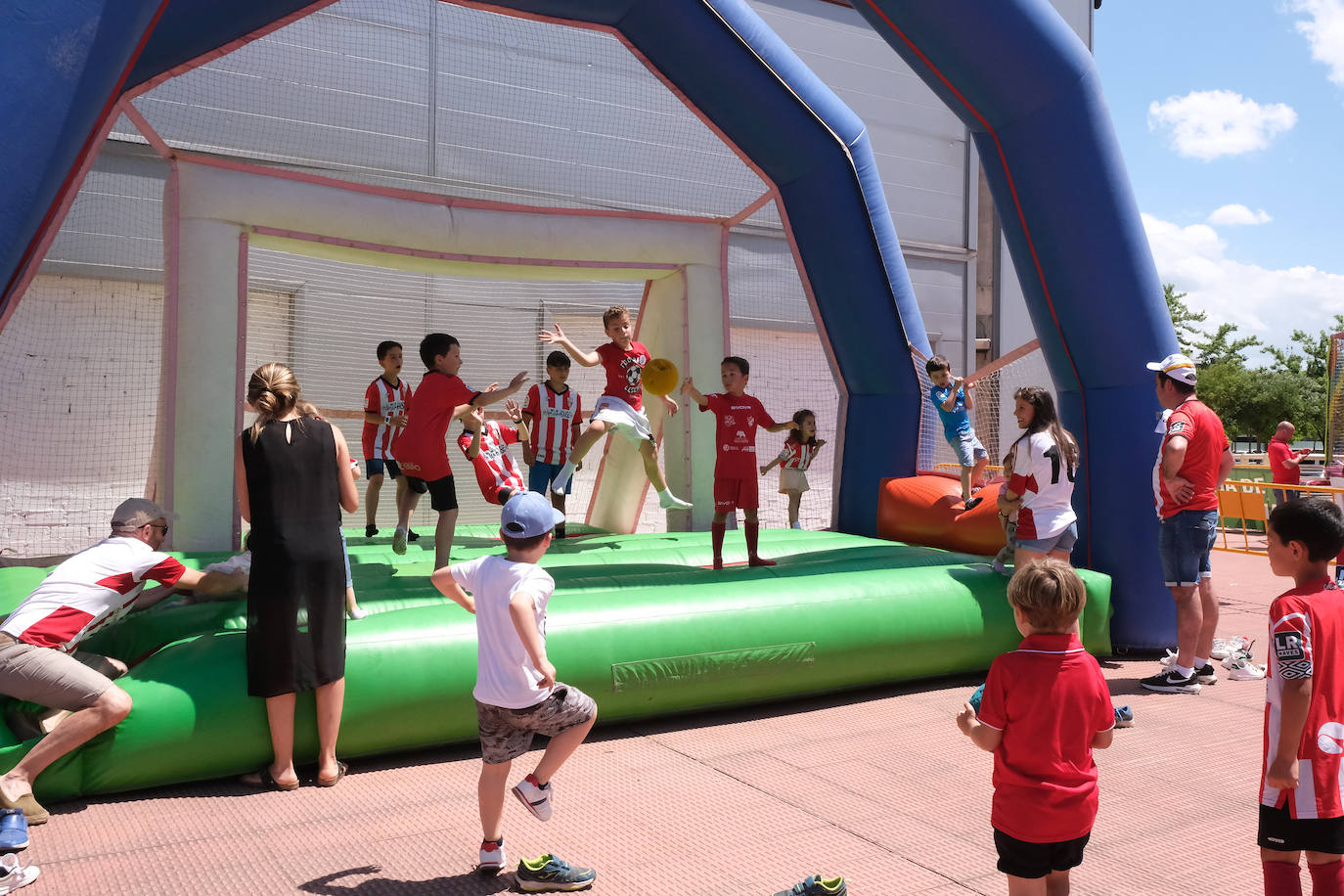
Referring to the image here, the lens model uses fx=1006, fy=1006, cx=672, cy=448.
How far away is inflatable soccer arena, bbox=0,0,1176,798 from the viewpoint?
11.4 ft

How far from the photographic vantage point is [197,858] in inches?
103

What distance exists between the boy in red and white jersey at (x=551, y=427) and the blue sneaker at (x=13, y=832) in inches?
173

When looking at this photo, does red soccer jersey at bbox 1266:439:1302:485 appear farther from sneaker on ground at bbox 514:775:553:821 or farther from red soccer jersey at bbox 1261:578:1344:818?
sneaker on ground at bbox 514:775:553:821

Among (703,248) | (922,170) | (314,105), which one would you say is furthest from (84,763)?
(922,170)

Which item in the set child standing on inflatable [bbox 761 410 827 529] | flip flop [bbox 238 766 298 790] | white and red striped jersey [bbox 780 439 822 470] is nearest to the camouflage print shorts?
flip flop [bbox 238 766 298 790]

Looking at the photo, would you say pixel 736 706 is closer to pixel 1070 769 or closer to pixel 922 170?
pixel 1070 769

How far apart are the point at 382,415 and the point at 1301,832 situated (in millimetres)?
5949

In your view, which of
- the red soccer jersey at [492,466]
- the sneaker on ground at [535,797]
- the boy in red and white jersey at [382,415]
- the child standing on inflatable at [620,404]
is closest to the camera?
the sneaker on ground at [535,797]

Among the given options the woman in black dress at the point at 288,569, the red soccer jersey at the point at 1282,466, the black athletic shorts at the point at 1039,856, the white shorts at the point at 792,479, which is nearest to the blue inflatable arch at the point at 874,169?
the woman in black dress at the point at 288,569

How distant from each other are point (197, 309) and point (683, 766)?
4.25m

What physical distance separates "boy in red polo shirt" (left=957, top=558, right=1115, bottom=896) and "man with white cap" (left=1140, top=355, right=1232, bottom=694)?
2776mm

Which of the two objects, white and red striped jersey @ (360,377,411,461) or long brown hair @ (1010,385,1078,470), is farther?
white and red striped jersey @ (360,377,411,461)

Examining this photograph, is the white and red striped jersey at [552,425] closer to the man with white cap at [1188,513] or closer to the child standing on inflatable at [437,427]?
the child standing on inflatable at [437,427]

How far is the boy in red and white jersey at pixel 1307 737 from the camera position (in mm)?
1884
